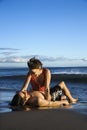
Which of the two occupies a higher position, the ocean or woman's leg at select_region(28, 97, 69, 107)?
woman's leg at select_region(28, 97, 69, 107)

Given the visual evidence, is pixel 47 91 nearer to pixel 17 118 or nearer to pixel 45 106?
pixel 45 106

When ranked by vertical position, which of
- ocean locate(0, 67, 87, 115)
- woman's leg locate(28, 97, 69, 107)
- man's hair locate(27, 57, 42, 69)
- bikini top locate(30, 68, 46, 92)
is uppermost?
man's hair locate(27, 57, 42, 69)

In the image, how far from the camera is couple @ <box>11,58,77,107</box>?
357 inches

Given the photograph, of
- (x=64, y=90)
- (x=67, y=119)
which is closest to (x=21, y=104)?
(x=64, y=90)

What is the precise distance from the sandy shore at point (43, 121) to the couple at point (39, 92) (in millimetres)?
1742

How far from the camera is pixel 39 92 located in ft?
30.5

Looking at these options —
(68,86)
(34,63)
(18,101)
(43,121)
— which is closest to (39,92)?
(18,101)

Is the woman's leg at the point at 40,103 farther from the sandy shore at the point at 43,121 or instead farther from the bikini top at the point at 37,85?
the sandy shore at the point at 43,121

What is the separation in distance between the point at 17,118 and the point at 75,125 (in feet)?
3.72

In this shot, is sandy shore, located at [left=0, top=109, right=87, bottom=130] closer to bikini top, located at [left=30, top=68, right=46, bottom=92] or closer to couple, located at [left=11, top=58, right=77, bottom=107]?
couple, located at [left=11, top=58, right=77, bottom=107]

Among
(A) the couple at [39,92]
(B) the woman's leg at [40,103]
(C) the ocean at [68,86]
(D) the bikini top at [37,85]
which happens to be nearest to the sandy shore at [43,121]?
(C) the ocean at [68,86]

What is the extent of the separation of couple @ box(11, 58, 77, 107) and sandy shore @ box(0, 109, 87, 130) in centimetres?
174

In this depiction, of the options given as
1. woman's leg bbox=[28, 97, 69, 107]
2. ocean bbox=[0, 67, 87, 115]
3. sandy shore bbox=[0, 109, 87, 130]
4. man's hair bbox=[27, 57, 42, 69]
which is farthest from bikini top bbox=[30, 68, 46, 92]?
sandy shore bbox=[0, 109, 87, 130]

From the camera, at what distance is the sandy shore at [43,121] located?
19.5 ft
